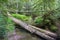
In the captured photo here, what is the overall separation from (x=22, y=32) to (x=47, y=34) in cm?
180

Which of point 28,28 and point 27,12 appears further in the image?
point 27,12

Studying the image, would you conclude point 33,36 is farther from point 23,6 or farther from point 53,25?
point 23,6

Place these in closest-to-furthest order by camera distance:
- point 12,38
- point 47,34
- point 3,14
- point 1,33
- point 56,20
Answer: point 3,14, point 1,33, point 12,38, point 47,34, point 56,20

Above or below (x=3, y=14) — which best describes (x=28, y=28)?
below

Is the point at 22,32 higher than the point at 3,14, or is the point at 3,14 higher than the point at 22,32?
the point at 3,14

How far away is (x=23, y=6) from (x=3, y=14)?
9.52 meters

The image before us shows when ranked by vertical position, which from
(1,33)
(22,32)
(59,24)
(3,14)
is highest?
(3,14)

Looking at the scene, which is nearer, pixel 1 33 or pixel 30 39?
pixel 1 33

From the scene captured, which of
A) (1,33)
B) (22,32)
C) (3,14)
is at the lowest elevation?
(22,32)

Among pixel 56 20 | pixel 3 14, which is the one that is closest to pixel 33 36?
pixel 56 20

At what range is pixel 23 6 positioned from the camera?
14062 millimetres

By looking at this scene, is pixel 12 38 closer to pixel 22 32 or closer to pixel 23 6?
pixel 22 32

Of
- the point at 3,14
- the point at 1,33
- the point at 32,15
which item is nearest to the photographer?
the point at 3,14

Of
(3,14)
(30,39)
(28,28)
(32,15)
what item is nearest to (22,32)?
→ (28,28)
